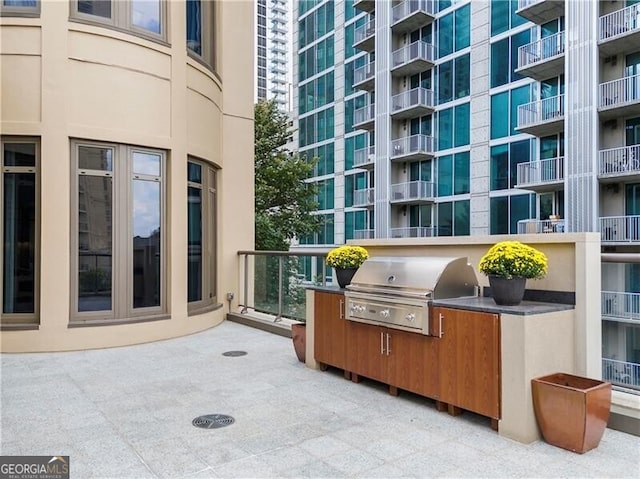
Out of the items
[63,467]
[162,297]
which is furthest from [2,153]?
[63,467]

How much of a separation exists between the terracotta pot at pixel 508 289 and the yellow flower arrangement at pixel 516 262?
0.12ft

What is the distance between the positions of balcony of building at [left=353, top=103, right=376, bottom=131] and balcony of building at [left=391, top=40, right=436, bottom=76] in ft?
7.56

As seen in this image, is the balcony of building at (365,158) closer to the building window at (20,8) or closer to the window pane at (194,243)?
the window pane at (194,243)

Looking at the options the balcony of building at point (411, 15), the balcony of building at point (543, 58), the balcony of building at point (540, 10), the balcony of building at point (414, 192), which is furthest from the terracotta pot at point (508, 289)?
the balcony of building at point (411, 15)

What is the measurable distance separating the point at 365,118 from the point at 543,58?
9.90m

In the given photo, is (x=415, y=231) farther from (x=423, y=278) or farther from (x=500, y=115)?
(x=423, y=278)

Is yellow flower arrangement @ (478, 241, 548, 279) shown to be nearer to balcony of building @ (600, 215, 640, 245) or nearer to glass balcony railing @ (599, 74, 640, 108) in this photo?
balcony of building @ (600, 215, 640, 245)

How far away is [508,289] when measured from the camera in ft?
11.2

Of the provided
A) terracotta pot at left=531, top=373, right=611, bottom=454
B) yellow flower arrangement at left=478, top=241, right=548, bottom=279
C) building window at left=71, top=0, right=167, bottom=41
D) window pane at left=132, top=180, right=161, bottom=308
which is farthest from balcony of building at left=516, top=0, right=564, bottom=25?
terracotta pot at left=531, top=373, right=611, bottom=454

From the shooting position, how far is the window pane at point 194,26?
7.39 meters

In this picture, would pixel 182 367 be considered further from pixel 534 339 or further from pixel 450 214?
pixel 450 214

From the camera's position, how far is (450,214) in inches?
794

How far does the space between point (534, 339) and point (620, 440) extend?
2.78 feet

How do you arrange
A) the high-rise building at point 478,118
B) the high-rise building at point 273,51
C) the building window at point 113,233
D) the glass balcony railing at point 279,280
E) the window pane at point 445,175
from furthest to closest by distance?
the high-rise building at point 273,51, the window pane at point 445,175, the high-rise building at point 478,118, the glass balcony railing at point 279,280, the building window at point 113,233
